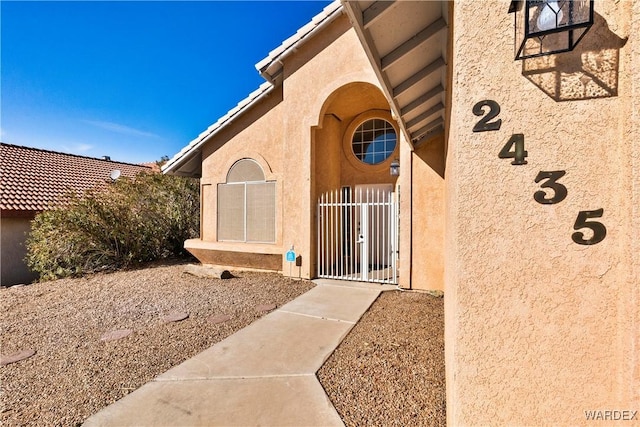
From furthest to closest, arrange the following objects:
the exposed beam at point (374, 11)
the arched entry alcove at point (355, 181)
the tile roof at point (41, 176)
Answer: the tile roof at point (41, 176)
the arched entry alcove at point (355, 181)
the exposed beam at point (374, 11)

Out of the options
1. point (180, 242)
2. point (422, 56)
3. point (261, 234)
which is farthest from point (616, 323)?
point (180, 242)

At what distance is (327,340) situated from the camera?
15.0 feet

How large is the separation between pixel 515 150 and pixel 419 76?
8.85 feet

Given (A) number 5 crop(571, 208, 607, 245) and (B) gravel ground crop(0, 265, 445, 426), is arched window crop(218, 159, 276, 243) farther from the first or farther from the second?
(A) number 5 crop(571, 208, 607, 245)

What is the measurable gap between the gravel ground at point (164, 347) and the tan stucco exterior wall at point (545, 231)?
1329 mm

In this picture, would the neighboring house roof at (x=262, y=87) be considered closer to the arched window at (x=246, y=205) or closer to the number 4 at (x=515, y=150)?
the arched window at (x=246, y=205)

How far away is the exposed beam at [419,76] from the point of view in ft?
13.2

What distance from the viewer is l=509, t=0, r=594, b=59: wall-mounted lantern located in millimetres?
1697

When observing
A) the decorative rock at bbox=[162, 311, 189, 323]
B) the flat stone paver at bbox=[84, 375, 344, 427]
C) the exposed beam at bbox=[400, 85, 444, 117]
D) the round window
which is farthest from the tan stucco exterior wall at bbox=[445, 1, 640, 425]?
the round window

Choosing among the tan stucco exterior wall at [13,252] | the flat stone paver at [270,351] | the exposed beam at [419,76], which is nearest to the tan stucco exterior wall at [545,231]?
the exposed beam at [419,76]

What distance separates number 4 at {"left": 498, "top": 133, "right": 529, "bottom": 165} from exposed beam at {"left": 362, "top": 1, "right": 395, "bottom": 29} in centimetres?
167

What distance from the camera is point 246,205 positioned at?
33.0 feet

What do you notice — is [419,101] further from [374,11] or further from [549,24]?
[549,24]

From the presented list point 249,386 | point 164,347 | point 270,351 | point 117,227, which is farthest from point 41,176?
point 249,386
